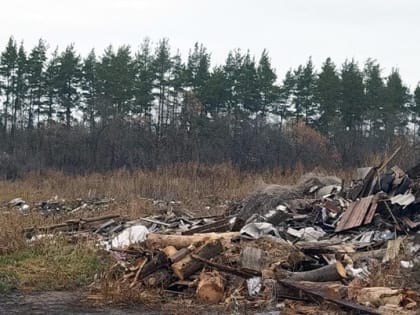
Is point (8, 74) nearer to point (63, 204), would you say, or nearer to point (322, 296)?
point (63, 204)

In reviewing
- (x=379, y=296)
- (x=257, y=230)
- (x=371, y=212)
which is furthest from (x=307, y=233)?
(x=379, y=296)

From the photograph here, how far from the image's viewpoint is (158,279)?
321 inches

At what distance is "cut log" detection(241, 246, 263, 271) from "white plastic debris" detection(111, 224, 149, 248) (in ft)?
9.74

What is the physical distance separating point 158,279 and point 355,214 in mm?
4256

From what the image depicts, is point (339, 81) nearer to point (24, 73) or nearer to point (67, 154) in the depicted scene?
point (67, 154)

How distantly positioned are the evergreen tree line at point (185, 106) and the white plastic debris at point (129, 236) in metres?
28.2

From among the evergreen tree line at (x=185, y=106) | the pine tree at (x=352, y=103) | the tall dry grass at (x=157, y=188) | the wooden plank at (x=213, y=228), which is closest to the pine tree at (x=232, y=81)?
the evergreen tree line at (x=185, y=106)

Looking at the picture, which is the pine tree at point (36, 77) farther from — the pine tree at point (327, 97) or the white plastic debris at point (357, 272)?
the white plastic debris at point (357, 272)

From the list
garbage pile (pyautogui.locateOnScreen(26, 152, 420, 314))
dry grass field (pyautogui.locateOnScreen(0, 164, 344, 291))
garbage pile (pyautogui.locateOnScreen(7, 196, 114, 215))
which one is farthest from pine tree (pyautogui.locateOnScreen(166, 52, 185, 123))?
garbage pile (pyautogui.locateOnScreen(26, 152, 420, 314))

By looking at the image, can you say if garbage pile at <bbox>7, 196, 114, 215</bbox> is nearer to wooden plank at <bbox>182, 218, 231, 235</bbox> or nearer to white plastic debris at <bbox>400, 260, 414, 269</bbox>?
wooden plank at <bbox>182, 218, 231, 235</bbox>

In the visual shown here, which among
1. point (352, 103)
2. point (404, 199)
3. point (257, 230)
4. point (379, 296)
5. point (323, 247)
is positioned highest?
point (352, 103)

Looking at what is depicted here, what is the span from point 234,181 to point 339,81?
27.2 m

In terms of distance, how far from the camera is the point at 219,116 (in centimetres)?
4459

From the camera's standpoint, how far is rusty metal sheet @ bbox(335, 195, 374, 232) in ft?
33.9
